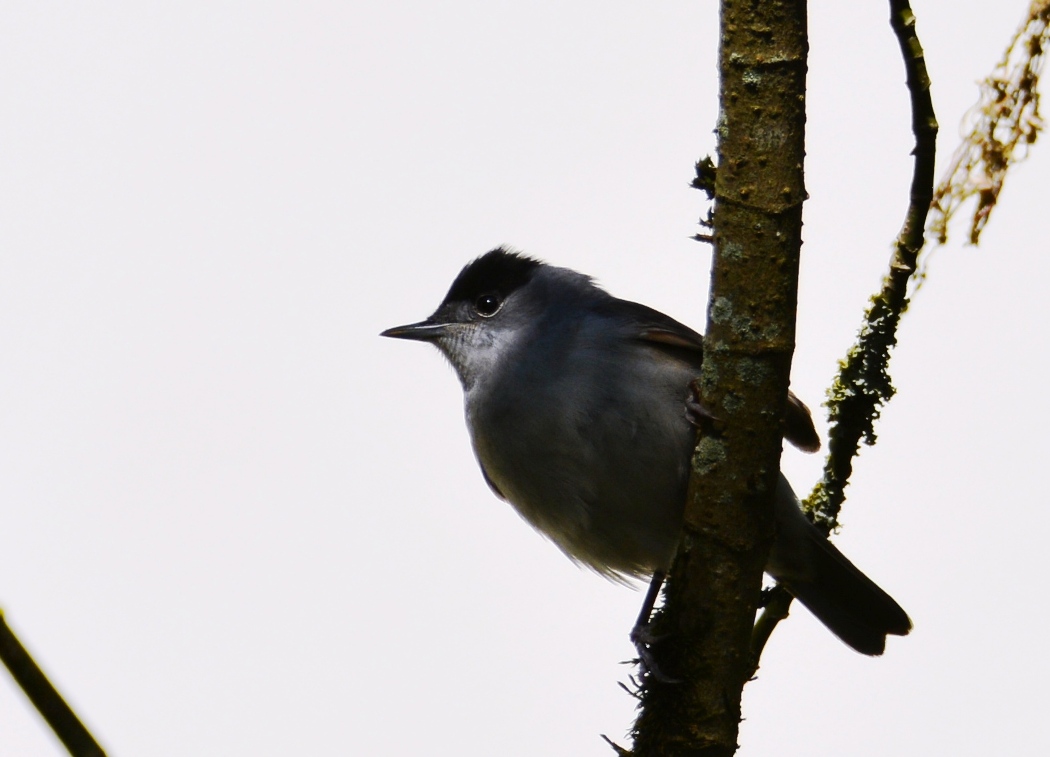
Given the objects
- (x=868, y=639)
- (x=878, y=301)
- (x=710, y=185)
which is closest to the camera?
(x=710, y=185)

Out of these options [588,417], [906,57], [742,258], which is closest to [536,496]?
[588,417]

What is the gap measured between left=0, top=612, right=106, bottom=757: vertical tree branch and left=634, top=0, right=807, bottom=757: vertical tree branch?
8.33 feet

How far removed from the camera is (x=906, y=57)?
4258mm

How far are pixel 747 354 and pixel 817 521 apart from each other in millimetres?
2390

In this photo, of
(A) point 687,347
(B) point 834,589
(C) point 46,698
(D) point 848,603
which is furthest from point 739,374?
(D) point 848,603

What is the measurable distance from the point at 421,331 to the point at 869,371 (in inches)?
104

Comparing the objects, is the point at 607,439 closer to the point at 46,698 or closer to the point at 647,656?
the point at 647,656

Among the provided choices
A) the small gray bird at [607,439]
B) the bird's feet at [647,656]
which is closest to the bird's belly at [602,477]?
the small gray bird at [607,439]

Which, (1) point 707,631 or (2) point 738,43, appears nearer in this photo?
(2) point 738,43

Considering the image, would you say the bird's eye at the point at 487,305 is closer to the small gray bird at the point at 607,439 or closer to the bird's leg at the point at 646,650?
the small gray bird at the point at 607,439

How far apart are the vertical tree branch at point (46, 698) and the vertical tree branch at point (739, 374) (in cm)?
254

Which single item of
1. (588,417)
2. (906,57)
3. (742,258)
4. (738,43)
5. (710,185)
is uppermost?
(906,57)

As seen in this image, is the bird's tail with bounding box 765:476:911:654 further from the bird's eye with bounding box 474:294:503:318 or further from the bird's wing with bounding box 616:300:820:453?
the bird's eye with bounding box 474:294:503:318

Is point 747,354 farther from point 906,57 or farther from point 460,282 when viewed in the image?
point 460,282
